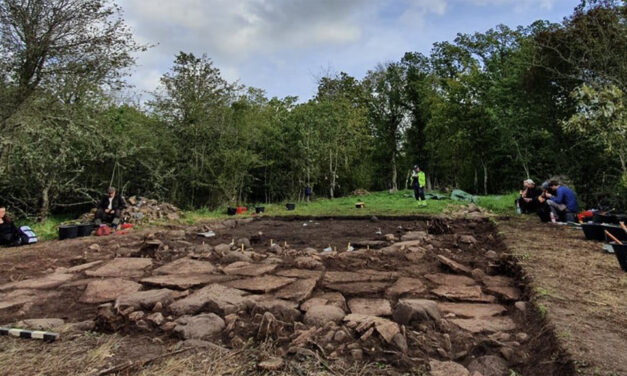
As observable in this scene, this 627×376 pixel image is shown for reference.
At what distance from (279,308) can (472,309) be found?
163cm

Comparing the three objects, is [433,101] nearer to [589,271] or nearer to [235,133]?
[235,133]

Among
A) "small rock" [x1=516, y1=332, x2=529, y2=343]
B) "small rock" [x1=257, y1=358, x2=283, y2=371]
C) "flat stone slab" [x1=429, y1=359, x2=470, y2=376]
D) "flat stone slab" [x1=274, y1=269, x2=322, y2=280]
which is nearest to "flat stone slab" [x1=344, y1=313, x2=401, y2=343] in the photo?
"flat stone slab" [x1=429, y1=359, x2=470, y2=376]

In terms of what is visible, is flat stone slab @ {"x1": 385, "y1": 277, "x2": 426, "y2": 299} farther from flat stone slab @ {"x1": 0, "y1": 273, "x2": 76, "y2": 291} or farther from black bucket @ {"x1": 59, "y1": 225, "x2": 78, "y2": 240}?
black bucket @ {"x1": 59, "y1": 225, "x2": 78, "y2": 240}

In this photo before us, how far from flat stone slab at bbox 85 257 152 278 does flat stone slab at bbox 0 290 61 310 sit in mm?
636

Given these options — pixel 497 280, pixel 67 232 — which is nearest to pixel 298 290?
pixel 497 280

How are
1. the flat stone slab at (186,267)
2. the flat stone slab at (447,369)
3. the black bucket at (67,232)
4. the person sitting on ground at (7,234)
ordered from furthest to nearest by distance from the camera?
the black bucket at (67,232) → the person sitting on ground at (7,234) → the flat stone slab at (186,267) → the flat stone slab at (447,369)

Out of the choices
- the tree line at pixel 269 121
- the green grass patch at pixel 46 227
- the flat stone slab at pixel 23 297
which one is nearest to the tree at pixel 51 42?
the tree line at pixel 269 121

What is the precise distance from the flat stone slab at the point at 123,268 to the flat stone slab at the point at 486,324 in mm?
3499

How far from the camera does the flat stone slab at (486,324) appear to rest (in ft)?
8.95

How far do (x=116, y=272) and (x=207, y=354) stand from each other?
2739 millimetres

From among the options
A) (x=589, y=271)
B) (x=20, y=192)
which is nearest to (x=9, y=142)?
(x=20, y=192)

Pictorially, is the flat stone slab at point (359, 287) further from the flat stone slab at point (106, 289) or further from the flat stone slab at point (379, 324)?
the flat stone slab at point (106, 289)

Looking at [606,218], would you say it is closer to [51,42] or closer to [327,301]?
[327,301]

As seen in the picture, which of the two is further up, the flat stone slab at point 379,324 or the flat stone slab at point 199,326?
the flat stone slab at point 379,324
